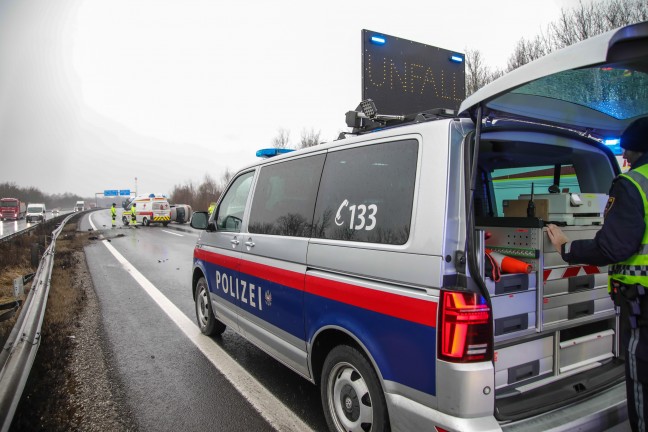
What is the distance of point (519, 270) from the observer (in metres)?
2.34

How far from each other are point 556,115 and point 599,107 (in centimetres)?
25

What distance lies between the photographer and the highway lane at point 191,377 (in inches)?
124

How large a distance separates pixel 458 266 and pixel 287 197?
1781mm

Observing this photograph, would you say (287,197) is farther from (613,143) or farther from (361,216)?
(613,143)

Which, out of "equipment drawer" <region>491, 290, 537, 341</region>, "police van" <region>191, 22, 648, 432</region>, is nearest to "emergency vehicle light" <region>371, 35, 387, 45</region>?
"police van" <region>191, 22, 648, 432</region>

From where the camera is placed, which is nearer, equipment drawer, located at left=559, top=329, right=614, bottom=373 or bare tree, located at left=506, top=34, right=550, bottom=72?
equipment drawer, located at left=559, top=329, right=614, bottom=373

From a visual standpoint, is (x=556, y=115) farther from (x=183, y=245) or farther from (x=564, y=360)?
(x=183, y=245)

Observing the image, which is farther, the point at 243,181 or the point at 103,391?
the point at 243,181

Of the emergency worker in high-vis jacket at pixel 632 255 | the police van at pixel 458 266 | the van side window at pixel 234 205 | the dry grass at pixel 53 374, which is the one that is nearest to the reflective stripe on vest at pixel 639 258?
the emergency worker in high-vis jacket at pixel 632 255

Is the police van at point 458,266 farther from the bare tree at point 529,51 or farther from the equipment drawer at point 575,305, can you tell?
the bare tree at point 529,51

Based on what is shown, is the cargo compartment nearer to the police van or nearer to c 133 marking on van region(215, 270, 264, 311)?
the police van

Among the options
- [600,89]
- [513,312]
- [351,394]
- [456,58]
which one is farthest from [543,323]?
[456,58]

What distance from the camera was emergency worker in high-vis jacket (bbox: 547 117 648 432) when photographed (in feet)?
6.58

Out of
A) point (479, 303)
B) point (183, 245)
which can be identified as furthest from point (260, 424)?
point (183, 245)
